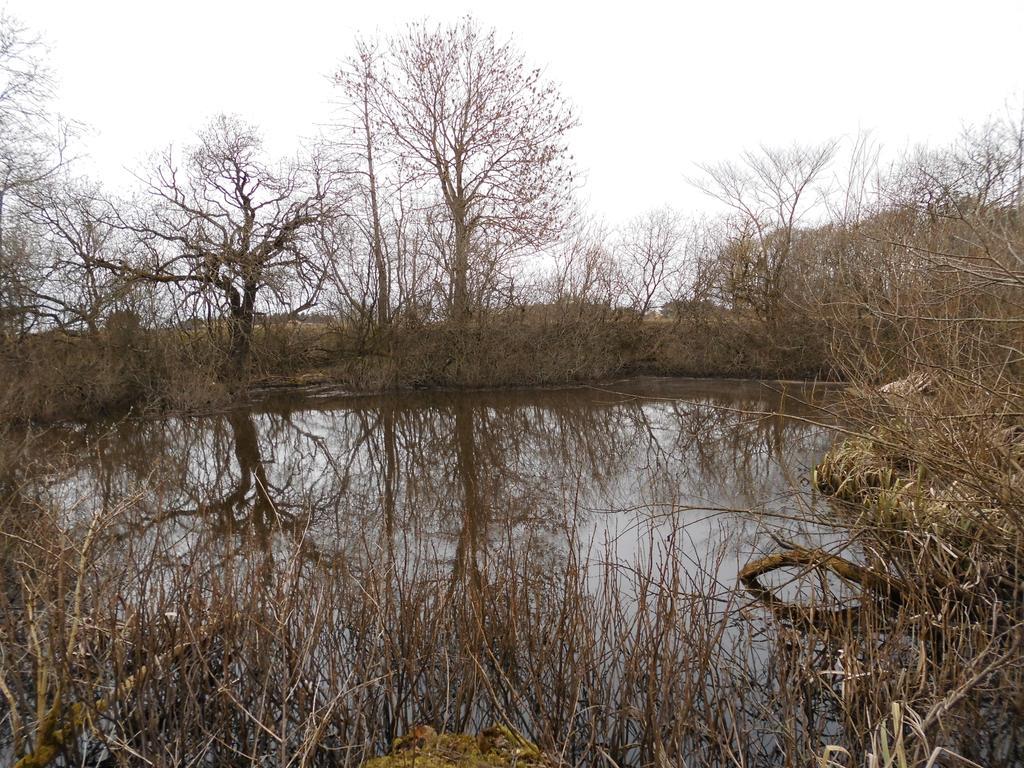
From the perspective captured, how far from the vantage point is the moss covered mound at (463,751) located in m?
2.38

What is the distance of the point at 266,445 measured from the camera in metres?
11.0

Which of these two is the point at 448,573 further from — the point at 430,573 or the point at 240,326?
the point at 240,326

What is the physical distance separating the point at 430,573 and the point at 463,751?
1655 mm

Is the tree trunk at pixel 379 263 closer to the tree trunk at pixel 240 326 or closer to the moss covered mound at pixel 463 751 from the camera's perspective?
the tree trunk at pixel 240 326

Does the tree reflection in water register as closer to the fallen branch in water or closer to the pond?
the pond

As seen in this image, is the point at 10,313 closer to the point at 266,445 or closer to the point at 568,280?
the point at 266,445

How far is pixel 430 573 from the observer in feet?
13.5

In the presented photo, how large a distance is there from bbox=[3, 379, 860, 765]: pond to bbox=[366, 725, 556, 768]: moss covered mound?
0.37 feet

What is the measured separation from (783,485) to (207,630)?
21.3ft

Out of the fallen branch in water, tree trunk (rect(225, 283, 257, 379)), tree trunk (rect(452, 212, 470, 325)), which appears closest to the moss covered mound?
the fallen branch in water

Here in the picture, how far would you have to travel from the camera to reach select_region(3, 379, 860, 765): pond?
103 inches


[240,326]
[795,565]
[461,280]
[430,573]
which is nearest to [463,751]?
[430,573]

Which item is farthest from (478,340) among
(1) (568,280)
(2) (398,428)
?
(2) (398,428)

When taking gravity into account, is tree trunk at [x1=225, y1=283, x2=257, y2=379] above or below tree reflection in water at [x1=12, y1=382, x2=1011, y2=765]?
above
